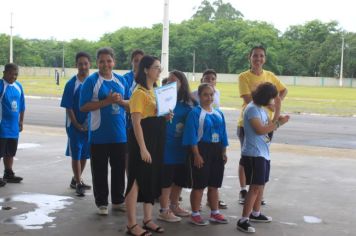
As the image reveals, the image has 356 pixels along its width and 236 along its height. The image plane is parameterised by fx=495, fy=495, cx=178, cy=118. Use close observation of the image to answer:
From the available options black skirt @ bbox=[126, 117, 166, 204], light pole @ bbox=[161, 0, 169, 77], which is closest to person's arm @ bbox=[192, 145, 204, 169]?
→ black skirt @ bbox=[126, 117, 166, 204]

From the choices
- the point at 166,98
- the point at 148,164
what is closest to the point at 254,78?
the point at 166,98

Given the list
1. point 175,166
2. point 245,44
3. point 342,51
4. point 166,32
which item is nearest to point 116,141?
point 175,166

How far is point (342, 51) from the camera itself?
83.9 meters

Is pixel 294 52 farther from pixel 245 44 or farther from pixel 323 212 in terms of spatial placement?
pixel 323 212

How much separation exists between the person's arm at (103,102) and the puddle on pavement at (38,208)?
4.32 feet

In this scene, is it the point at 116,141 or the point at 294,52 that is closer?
the point at 116,141

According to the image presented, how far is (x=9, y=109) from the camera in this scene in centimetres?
731

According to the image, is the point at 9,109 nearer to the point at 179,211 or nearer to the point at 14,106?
the point at 14,106

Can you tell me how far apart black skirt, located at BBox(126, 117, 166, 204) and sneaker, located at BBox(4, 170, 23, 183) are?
299 cm

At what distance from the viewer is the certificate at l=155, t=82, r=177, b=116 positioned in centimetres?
493

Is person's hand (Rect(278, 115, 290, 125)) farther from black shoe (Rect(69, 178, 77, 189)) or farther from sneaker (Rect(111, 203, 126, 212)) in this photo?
black shoe (Rect(69, 178, 77, 189))

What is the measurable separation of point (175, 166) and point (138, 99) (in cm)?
113

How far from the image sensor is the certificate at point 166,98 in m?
4.93

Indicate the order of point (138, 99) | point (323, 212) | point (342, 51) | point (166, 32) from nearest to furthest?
point (138, 99) < point (323, 212) < point (166, 32) < point (342, 51)
